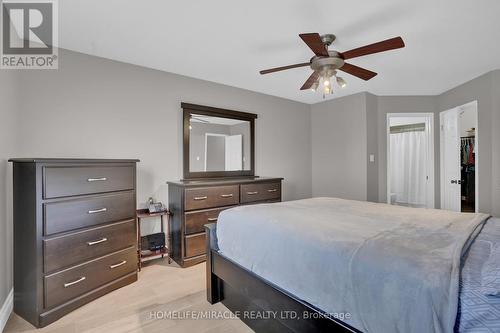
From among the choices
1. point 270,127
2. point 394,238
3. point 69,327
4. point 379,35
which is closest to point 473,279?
point 394,238

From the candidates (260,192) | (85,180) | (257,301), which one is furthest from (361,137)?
(85,180)

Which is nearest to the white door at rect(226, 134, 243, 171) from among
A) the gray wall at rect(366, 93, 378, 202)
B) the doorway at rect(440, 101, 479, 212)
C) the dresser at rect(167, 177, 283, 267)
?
the dresser at rect(167, 177, 283, 267)

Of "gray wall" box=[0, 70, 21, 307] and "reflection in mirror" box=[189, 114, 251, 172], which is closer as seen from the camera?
"gray wall" box=[0, 70, 21, 307]

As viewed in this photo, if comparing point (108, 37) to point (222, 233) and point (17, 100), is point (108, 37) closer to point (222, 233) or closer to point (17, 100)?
point (17, 100)

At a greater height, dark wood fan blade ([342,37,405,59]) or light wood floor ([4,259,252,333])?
dark wood fan blade ([342,37,405,59])

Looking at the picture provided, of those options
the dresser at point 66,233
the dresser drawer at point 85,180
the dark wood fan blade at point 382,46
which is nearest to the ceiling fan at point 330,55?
the dark wood fan blade at point 382,46

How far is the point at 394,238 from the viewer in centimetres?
137

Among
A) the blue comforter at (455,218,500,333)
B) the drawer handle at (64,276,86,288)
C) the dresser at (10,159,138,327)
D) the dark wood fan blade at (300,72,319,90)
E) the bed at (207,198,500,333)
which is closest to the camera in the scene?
the blue comforter at (455,218,500,333)

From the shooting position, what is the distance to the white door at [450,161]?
398 cm

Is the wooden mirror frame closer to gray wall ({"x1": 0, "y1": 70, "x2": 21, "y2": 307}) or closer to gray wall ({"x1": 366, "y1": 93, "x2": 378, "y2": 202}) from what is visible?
gray wall ({"x1": 0, "y1": 70, "x2": 21, "y2": 307})

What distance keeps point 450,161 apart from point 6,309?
5.69m

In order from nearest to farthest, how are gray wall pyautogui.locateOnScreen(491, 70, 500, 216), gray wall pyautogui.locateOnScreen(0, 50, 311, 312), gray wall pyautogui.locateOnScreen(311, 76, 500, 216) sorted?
gray wall pyautogui.locateOnScreen(0, 50, 311, 312) → gray wall pyautogui.locateOnScreen(491, 70, 500, 216) → gray wall pyautogui.locateOnScreen(311, 76, 500, 216)

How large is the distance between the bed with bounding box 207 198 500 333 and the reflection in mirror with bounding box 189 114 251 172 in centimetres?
156

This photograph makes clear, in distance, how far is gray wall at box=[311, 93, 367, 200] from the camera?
4.20 meters
